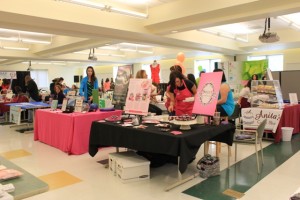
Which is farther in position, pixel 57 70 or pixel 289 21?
pixel 57 70

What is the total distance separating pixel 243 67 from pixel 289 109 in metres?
5.45

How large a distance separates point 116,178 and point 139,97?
3.56 feet

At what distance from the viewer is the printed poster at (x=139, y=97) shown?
341cm

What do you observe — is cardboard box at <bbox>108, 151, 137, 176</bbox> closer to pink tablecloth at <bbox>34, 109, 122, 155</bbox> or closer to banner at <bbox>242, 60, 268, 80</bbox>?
pink tablecloth at <bbox>34, 109, 122, 155</bbox>

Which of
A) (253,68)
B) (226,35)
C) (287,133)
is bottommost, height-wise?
(287,133)

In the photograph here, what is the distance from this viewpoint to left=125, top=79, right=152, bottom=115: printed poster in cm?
341

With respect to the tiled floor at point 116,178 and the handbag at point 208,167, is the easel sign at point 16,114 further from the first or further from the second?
the handbag at point 208,167

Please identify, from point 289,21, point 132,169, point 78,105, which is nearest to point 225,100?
point 132,169

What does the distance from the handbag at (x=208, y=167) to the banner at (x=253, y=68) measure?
7.47m

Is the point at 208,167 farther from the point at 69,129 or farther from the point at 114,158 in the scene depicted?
the point at 69,129

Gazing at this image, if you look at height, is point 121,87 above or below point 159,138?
above

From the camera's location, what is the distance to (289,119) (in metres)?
5.66

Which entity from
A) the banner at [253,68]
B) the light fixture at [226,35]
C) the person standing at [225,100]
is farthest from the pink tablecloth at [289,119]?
the banner at [253,68]

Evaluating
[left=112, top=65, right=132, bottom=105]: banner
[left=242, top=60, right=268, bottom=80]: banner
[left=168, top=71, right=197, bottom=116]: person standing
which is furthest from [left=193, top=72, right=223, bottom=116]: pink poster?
[left=242, top=60, right=268, bottom=80]: banner
